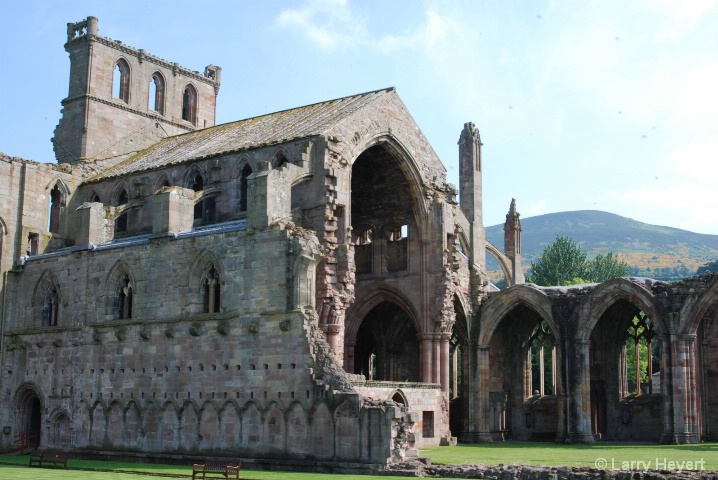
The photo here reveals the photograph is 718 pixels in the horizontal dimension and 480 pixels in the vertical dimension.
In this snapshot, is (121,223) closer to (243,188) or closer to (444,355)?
(243,188)

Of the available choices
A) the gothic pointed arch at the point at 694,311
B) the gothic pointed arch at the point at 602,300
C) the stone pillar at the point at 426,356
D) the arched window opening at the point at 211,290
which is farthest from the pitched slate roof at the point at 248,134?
the gothic pointed arch at the point at 694,311

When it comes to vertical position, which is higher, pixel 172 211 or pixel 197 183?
pixel 197 183

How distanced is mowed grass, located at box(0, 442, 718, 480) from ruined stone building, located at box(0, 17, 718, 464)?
2180mm

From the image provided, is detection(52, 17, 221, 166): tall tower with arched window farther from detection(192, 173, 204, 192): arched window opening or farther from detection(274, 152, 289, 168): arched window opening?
detection(274, 152, 289, 168): arched window opening

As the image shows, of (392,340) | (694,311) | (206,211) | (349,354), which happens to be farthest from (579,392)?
(206,211)

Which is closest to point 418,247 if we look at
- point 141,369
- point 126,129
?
point 141,369

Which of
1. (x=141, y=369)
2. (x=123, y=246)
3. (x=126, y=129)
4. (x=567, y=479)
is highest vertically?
(x=126, y=129)

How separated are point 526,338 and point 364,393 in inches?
598

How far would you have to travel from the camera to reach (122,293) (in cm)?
3644

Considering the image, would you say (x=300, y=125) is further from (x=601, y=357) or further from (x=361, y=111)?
(x=601, y=357)

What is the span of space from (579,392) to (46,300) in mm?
21191

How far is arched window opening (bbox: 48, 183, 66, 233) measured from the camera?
42.2 meters

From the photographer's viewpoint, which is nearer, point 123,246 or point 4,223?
point 123,246

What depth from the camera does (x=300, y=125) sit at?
3950 cm
